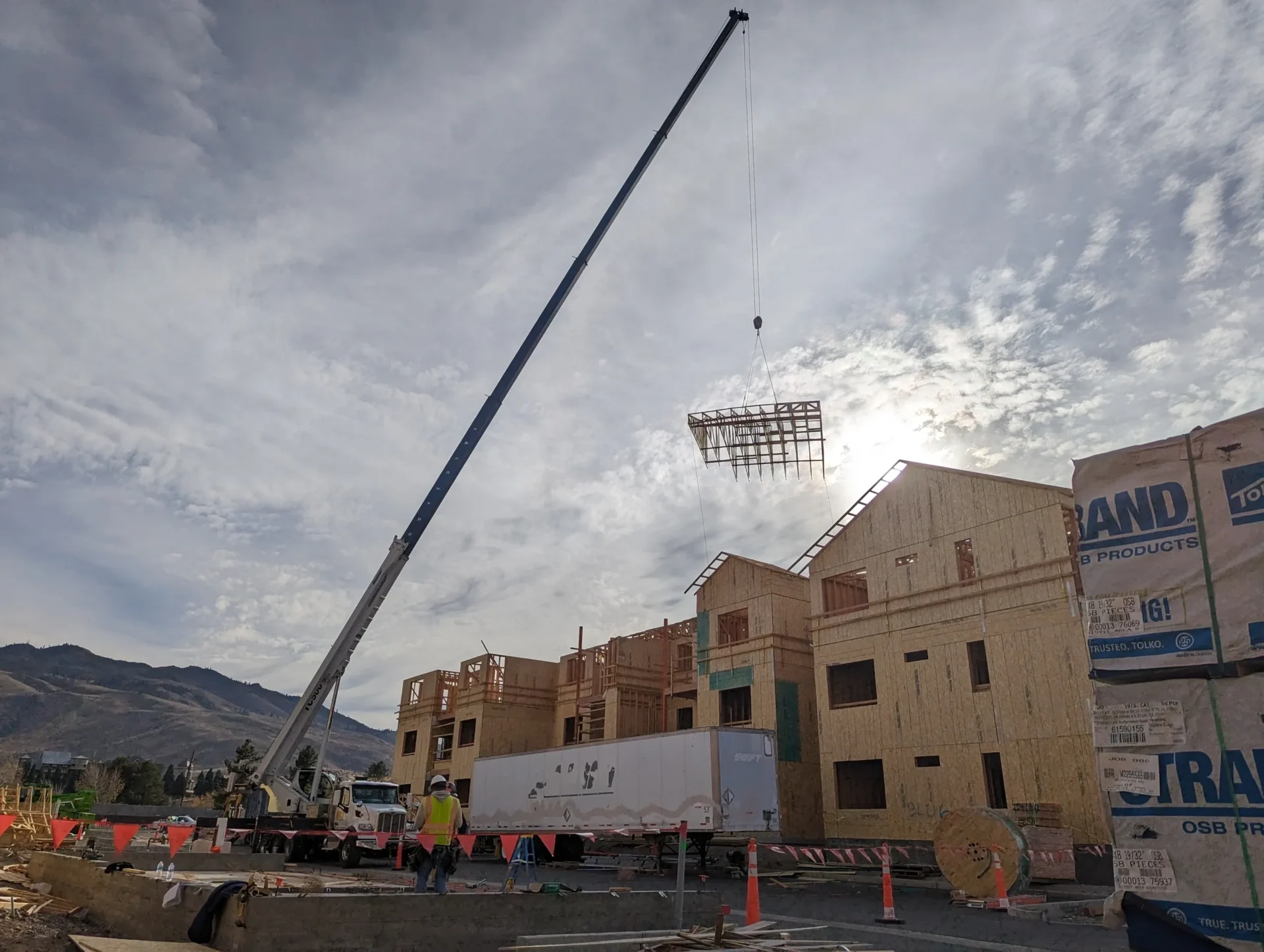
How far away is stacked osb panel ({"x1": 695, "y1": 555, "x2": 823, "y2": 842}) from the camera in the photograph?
31406 millimetres

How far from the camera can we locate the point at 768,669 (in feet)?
106

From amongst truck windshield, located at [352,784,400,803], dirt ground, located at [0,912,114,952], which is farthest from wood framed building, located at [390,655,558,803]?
dirt ground, located at [0,912,114,952]

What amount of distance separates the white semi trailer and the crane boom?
817 centimetres

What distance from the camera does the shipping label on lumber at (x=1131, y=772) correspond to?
518 centimetres

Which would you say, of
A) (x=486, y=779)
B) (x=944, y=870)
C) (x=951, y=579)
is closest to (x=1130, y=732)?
(x=944, y=870)

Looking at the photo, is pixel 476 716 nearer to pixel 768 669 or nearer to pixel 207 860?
pixel 768 669

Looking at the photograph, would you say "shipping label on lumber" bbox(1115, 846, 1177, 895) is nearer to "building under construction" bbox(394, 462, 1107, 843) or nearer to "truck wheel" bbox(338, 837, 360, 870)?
"building under construction" bbox(394, 462, 1107, 843)

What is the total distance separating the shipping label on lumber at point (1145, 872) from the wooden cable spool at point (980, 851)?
12961 millimetres

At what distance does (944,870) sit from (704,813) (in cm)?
679

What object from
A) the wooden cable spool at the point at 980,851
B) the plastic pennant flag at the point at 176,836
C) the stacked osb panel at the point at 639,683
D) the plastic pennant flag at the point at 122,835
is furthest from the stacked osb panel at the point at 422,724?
the wooden cable spool at the point at 980,851

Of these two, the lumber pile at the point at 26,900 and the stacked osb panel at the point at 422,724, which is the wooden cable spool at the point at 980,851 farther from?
the stacked osb panel at the point at 422,724

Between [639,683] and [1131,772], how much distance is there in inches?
1431

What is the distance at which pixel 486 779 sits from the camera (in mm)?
32500

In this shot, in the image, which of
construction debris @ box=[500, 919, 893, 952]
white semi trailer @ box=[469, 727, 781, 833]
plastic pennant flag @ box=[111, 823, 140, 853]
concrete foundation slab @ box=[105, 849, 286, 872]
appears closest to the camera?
construction debris @ box=[500, 919, 893, 952]
